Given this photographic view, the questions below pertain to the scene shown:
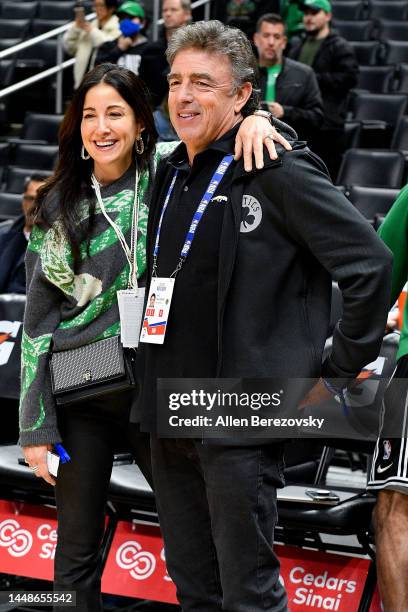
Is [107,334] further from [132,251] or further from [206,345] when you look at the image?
[206,345]

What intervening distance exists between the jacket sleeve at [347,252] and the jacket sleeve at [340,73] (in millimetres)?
4964

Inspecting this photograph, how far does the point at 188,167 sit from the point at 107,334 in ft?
1.62

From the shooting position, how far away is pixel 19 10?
10.4 metres

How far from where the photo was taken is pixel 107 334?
2.55 metres

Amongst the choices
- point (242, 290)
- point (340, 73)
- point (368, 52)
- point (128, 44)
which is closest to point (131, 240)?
point (242, 290)

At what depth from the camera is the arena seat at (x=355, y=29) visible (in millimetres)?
9289

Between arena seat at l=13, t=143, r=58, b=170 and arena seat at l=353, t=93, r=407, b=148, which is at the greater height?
arena seat at l=353, t=93, r=407, b=148

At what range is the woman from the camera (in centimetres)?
254

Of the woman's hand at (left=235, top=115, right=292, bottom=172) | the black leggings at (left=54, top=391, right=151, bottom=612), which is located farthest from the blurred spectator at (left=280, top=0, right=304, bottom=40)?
the woman's hand at (left=235, top=115, right=292, bottom=172)

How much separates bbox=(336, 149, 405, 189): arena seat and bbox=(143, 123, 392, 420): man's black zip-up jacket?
4232 mm

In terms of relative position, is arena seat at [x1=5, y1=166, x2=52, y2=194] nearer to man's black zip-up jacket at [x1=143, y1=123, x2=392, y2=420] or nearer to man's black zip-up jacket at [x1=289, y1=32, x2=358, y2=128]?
man's black zip-up jacket at [x1=289, y1=32, x2=358, y2=128]

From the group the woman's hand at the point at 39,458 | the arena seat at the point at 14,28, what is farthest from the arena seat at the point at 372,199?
the arena seat at the point at 14,28

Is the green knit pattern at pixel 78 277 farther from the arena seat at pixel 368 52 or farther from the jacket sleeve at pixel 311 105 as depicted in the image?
the arena seat at pixel 368 52

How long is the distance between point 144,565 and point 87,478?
2.64ft
